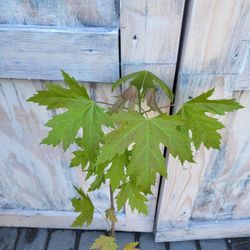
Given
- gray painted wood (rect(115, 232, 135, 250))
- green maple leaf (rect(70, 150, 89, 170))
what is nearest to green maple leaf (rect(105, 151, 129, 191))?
green maple leaf (rect(70, 150, 89, 170))

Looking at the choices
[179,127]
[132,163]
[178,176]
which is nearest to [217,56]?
Result: [179,127]

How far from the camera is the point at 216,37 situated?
814 millimetres

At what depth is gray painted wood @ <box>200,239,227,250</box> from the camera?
1.75m

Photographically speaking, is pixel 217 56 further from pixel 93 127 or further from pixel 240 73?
pixel 93 127

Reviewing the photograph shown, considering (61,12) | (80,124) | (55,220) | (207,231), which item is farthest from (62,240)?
(61,12)

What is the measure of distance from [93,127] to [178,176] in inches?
25.2

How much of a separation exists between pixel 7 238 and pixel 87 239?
1.59 feet

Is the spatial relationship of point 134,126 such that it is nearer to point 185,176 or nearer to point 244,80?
point 244,80

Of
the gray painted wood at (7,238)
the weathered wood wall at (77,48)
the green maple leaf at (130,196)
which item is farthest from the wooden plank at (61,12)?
the gray painted wood at (7,238)

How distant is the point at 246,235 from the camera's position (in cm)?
177

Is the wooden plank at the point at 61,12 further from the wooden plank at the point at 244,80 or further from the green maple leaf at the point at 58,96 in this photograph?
the wooden plank at the point at 244,80

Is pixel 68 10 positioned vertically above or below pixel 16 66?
above

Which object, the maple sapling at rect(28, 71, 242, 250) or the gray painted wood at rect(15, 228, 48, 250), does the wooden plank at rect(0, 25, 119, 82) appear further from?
the gray painted wood at rect(15, 228, 48, 250)

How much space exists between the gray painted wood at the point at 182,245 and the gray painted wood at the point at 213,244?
6 centimetres
